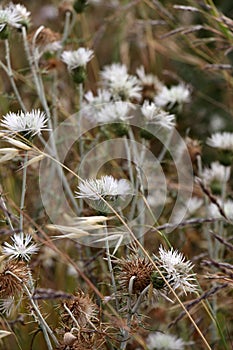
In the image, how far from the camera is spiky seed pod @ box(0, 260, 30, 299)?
35.4 inches

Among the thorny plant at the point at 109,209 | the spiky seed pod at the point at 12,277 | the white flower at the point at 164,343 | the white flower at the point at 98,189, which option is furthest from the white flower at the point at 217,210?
the spiky seed pod at the point at 12,277

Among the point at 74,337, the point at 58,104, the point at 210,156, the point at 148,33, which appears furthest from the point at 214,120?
the point at 74,337

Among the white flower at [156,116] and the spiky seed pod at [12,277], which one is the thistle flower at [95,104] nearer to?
the white flower at [156,116]

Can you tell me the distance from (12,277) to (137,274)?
0.57 ft

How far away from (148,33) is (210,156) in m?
0.47

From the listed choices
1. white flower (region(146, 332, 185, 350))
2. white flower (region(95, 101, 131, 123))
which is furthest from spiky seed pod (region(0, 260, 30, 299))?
white flower (region(95, 101, 131, 123))

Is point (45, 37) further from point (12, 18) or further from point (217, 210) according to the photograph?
point (217, 210)

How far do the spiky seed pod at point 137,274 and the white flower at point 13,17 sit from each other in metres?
0.56

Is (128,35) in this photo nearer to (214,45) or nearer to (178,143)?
(214,45)

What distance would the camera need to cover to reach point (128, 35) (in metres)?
2.44

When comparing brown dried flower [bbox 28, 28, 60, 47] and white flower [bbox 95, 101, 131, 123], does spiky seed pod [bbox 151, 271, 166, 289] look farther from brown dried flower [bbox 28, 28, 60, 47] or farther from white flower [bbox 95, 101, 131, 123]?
brown dried flower [bbox 28, 28, 60, 47]

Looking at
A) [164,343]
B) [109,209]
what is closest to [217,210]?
[164,343]

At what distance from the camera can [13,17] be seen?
4.25 feet

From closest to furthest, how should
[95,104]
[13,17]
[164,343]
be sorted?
[164,343] < [13,17] < [95,104]
